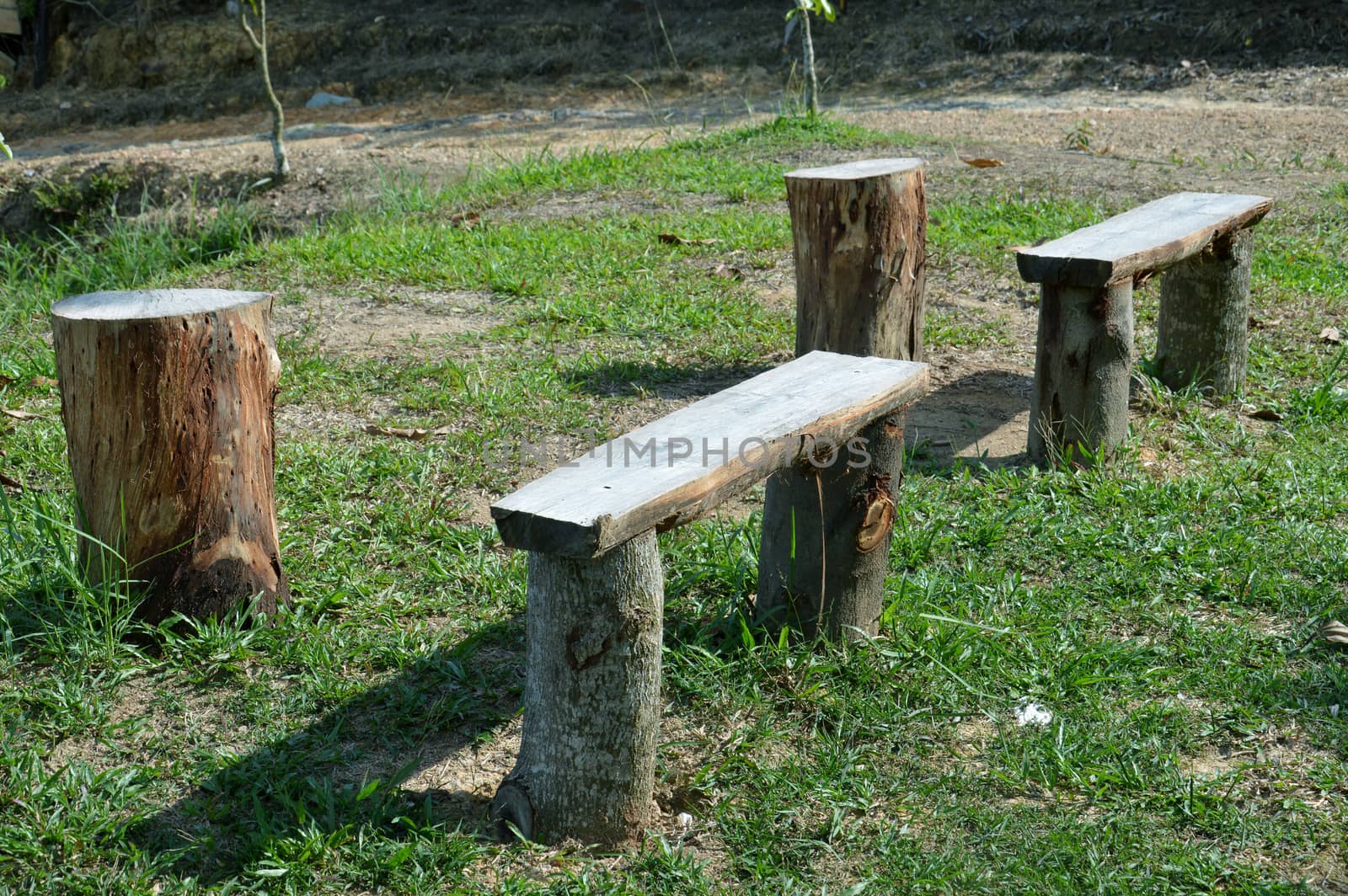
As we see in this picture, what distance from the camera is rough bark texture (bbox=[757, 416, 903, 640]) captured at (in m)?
2.89

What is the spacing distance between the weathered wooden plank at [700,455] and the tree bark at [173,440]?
0.94 meters

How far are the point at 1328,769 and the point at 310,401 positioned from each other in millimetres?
3501

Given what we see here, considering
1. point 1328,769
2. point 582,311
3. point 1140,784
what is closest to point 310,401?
point 582,311

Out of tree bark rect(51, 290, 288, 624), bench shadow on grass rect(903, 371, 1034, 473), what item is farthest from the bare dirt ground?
tree bark rect(51, 290, 288, 624)

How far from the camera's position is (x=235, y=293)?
9.93 feet

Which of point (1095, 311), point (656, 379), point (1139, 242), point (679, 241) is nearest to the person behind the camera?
point (1095, 311)

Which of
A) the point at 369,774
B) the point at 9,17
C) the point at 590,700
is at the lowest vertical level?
the point at 369,774

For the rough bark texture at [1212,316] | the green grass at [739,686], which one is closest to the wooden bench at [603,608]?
the green grass at [739,686]

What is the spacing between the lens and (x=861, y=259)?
161 inches

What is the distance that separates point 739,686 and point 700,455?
72cm

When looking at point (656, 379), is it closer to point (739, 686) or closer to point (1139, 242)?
point (1139, 242)

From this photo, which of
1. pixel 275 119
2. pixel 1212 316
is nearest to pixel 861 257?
pixel 1212 316

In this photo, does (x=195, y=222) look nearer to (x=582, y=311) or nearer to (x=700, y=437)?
(x=582, y=311)

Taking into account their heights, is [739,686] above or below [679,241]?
below
